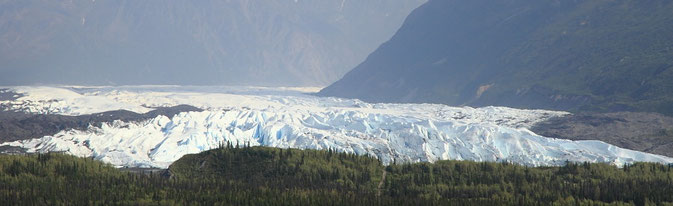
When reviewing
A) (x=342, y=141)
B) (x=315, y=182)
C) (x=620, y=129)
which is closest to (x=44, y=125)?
(x=342, y=141)

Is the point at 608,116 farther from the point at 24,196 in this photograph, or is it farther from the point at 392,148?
the point at 24,196

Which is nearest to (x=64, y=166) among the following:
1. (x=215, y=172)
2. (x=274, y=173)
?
(x=215, y=172)

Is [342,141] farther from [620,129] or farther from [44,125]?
[620,129]

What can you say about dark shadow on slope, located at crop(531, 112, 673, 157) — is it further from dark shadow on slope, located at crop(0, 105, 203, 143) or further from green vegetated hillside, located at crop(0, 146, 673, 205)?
dark shadow on slope, located at crop(0, 105, 203, 143)

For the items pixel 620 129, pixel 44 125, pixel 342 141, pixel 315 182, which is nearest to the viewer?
pixel 315 182

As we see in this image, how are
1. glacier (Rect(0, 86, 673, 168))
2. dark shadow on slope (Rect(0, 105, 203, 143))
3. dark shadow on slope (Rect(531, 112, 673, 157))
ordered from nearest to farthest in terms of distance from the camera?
1. glacier (Rect(0, 86, 673, 168))
2. dark shadow on slope (Rect(531, 112, 673, 157))
3. dark shadow on slope (Rect(0, 105, 203, 143))

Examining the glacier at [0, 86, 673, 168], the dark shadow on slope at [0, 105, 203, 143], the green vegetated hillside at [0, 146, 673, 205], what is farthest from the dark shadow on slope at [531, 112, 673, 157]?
the dark shadow on slope at [0, 105, 203, 143]

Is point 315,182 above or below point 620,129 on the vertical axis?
below

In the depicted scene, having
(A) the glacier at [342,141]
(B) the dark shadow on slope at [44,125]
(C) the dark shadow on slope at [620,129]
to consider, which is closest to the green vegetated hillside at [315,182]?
(A) the glacier at [342,141]
